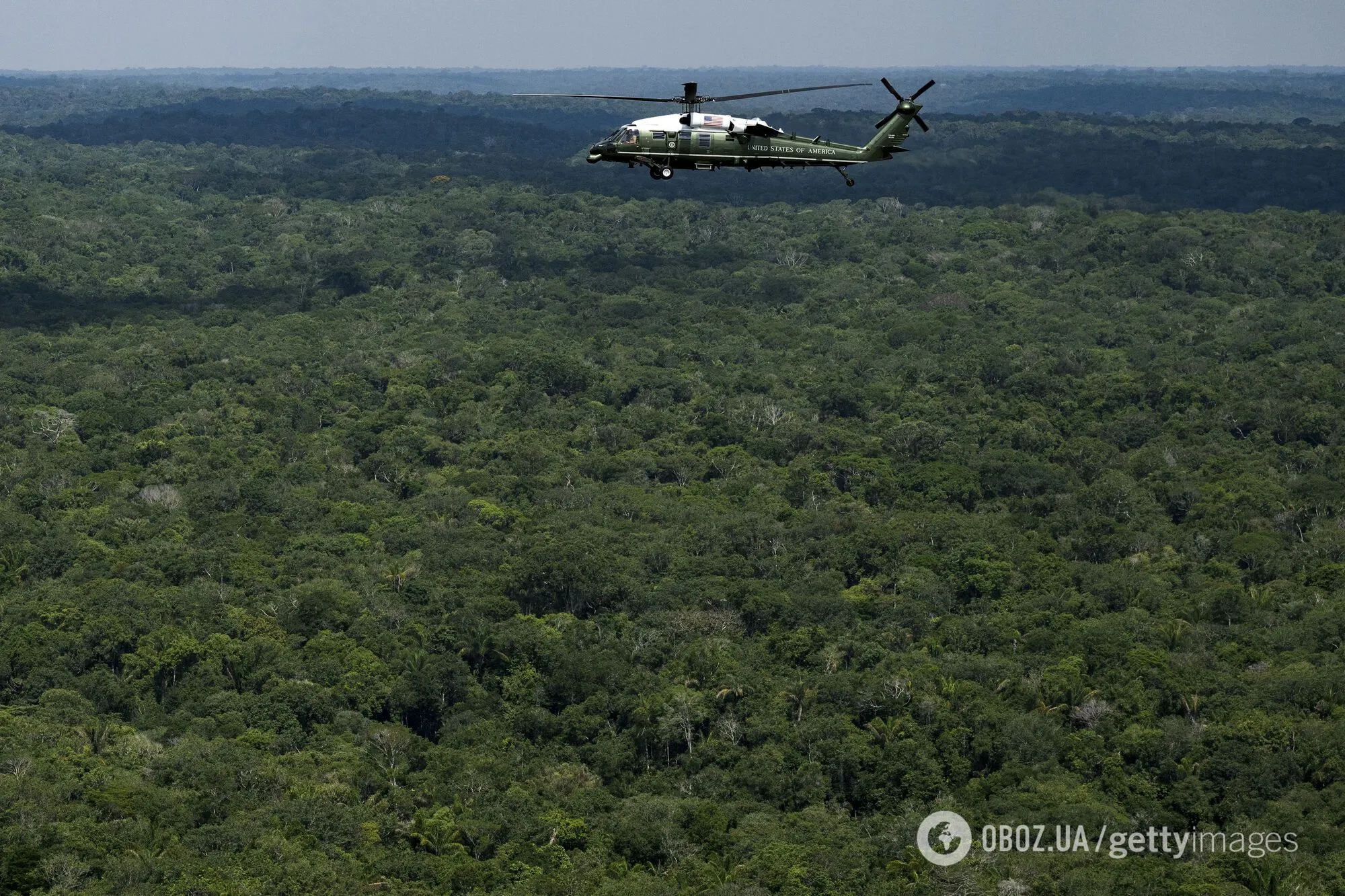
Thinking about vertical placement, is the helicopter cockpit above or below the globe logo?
above

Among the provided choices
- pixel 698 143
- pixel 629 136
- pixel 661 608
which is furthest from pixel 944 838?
pixel 629 136

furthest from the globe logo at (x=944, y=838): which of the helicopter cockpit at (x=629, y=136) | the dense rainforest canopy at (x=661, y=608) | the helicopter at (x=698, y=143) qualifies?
the helicopter cockpit at (x=629, y=136)

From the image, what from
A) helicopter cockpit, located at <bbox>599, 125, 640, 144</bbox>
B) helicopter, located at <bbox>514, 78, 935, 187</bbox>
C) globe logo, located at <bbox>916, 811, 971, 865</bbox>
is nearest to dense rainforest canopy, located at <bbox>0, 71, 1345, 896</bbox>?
globe logo, located at <bbox>916, 811, 971, 865</bbox>

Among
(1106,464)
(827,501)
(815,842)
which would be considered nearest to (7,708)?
(815,842)

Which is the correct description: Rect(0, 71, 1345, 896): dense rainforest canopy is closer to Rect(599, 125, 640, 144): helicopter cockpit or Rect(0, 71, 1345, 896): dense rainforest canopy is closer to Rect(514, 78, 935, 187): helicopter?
Rect(514, 78, 935, 187): helicopter

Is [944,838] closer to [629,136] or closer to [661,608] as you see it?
[661,608]

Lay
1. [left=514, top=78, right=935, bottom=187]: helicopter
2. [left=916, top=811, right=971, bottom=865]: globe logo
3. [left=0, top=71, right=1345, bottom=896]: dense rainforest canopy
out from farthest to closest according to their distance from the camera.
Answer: [left=0, top=71, right=1345, bottom=896]: dense rainforest canopy, [left=916, top=811, right=971, bottom=865]: globe logo, [left=514, top=78, right=935, bottom=187]: helicopter
